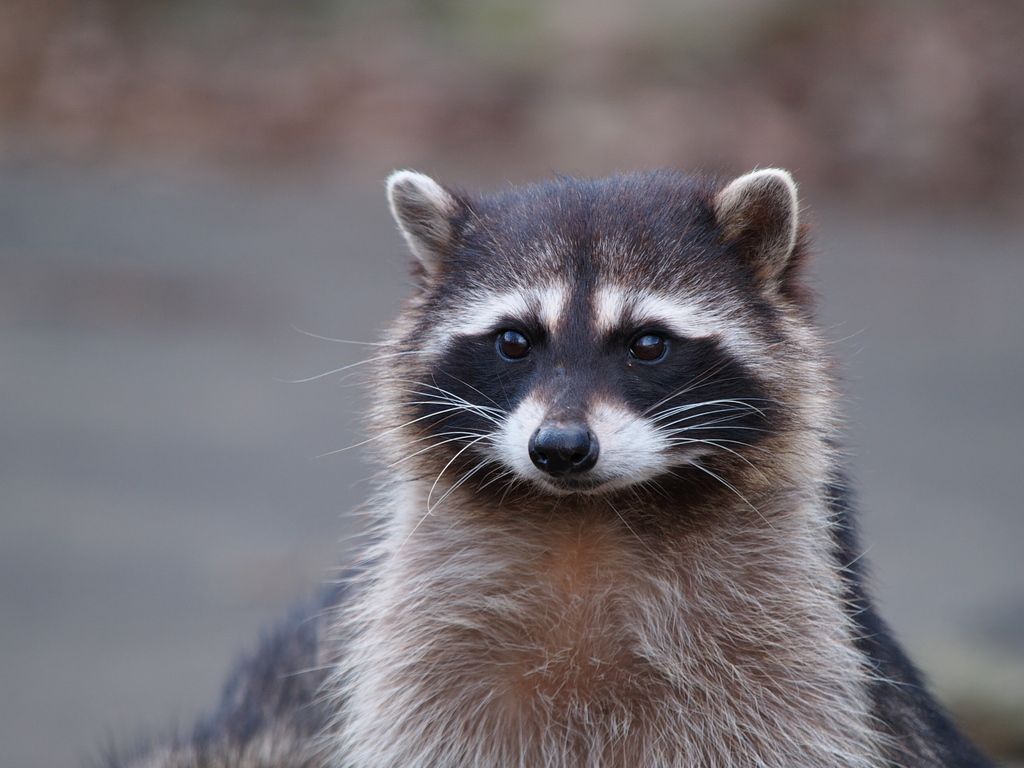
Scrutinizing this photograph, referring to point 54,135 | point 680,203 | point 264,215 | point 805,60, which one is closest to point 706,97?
point 805,60

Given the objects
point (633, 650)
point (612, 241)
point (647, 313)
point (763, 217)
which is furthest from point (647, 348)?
point (633, 650)

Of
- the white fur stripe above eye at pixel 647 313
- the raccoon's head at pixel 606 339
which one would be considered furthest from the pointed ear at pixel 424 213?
the white fur stripe above eye at pixel 647 313

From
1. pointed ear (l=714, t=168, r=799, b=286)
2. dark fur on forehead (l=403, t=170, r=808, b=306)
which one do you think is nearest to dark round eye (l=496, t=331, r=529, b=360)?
dark fur on forehead (l=403, t=170, r=808, b=306)

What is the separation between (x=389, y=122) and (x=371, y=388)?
13.1 metres

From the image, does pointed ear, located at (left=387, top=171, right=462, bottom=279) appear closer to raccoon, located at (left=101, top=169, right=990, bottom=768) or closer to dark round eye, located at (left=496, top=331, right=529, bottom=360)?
raccoon, located at (left=101, top=169, right=990, bottom=768)

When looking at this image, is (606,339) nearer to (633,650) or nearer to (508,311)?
(508,311)

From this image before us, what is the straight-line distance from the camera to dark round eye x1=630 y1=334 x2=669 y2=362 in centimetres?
324

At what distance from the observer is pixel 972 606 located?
6828mm

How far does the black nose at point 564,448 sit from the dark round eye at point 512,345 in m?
0.38

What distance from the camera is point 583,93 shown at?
15.9m

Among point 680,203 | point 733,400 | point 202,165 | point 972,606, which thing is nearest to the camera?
point 733,400

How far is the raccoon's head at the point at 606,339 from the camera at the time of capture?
3.12 m

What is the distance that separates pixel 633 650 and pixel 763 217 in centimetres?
132

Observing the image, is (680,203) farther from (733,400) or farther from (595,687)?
(595,687)
